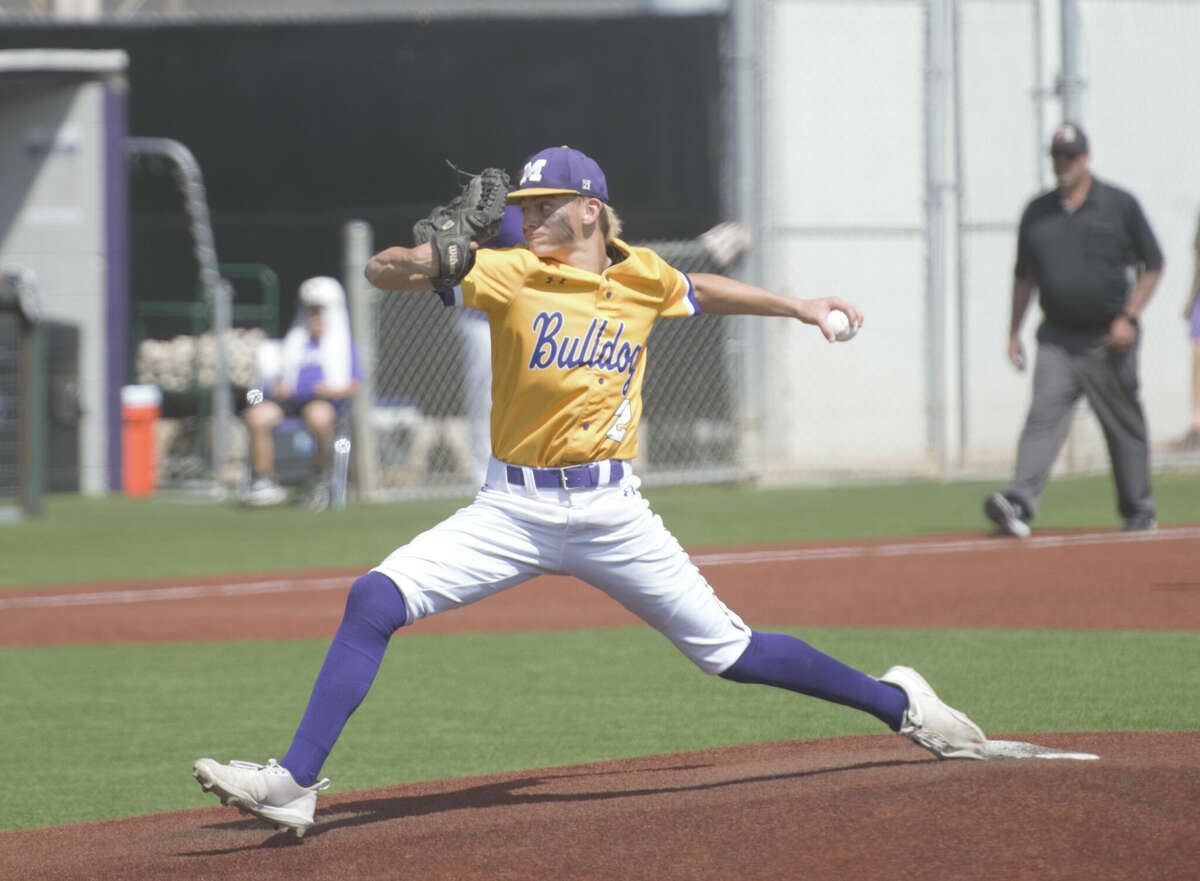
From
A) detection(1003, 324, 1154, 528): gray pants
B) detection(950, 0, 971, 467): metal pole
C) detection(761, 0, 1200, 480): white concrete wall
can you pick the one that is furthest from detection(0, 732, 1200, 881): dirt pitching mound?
detection(761, 0, 1200, 480): white concrete wall

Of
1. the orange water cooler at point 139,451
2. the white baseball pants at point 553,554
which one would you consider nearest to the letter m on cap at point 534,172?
the white baseball pants at point 553,554

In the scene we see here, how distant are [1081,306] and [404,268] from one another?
22.9ft

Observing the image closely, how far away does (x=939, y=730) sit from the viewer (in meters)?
5.34

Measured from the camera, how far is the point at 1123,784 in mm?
4867

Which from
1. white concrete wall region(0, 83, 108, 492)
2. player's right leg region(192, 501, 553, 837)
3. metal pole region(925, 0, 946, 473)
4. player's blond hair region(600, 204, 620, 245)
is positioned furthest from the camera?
white concrete wall region(0, 83, 108, 492)

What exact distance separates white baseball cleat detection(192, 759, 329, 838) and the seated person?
1135 cm

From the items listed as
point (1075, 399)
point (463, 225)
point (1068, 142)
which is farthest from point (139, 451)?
point (463, 225)

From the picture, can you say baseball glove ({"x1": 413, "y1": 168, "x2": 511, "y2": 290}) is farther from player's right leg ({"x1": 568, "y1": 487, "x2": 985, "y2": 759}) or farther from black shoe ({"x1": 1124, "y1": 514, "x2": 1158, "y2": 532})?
black shoe ({"x1": 1124, "y1": 514, "x2": 1158, "y2": 532})

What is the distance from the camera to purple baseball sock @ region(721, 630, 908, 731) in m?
5.23

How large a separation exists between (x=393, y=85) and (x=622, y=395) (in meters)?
19.0

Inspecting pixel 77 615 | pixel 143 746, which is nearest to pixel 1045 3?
pixel 77 615

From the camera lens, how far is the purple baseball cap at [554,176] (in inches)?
197

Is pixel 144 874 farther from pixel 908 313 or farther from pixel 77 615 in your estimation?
pixel 908 313

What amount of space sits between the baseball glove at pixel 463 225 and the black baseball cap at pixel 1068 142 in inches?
261
